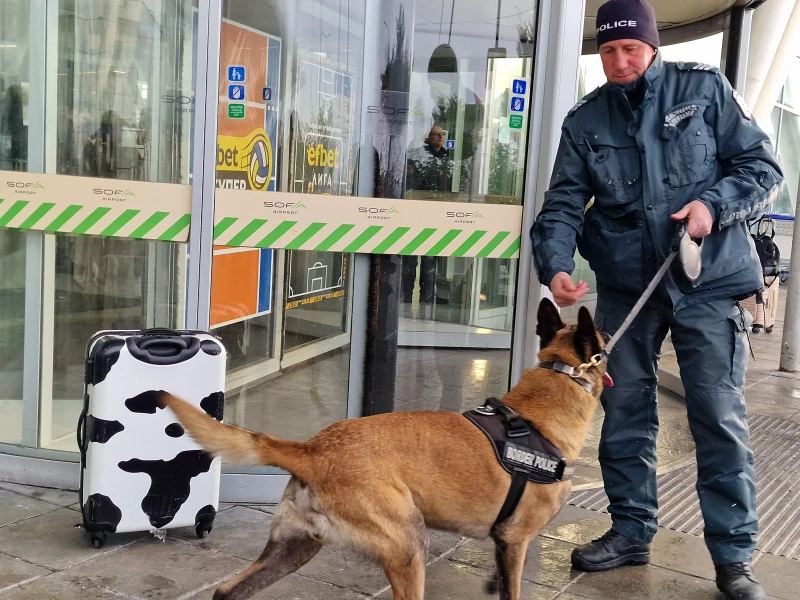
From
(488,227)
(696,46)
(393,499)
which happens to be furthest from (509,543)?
(696,46)

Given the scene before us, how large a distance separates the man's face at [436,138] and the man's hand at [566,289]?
1.48 metres

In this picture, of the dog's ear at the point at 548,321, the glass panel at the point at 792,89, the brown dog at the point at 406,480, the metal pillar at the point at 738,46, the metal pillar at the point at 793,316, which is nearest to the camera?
the brown dog at the point at 406,480

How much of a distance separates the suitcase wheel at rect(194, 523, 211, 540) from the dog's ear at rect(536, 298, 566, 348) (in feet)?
6.20

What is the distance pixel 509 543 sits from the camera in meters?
3.15

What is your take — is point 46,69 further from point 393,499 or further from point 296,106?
point 393,499

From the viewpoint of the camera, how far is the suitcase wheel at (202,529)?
4.13 m

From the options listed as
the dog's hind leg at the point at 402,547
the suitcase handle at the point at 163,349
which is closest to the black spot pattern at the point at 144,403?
the suitcase handle at the point at 163,349

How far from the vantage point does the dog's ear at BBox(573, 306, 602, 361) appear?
3.20 metres

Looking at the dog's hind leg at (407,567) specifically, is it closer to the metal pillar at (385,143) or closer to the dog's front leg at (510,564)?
the dog's front leg at (510,564)

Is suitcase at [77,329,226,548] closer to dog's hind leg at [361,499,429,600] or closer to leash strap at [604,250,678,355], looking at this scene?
dog's hind leg at [361,499,429,600]

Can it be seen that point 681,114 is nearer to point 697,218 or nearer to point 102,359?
point 697,218

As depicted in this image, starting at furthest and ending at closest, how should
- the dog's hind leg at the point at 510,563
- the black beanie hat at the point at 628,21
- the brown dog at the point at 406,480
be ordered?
the black beanie hat at the point at 628,21 → the dog's hind leg at the point at 510,563 → the brown dog at the point at 406,480

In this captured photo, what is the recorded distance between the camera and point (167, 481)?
13.2ft

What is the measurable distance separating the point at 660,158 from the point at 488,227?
130cm
